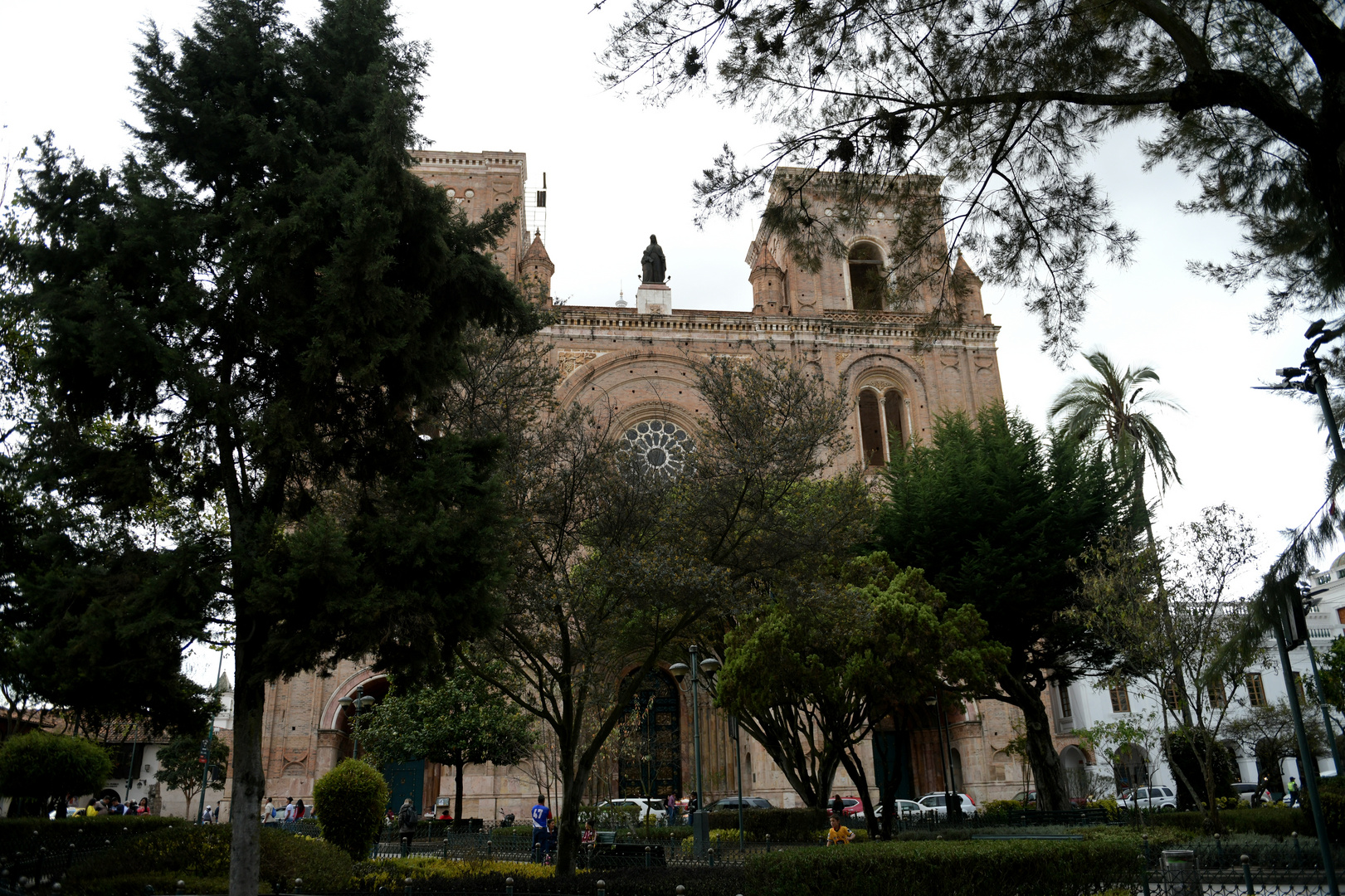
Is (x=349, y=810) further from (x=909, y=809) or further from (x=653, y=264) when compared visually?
(x=653, y=264)

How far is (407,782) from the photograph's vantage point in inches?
1051

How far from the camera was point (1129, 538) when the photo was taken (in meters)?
19.1

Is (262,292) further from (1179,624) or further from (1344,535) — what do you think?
(1179,624)

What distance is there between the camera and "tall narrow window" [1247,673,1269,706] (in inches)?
1196

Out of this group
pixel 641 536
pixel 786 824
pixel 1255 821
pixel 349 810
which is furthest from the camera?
pixel 786 824

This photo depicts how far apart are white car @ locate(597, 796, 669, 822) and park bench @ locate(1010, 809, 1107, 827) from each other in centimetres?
821

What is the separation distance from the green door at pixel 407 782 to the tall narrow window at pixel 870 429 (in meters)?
17.4

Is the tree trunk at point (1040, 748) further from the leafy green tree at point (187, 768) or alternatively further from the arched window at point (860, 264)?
the leafy green tree at point (187, 768)

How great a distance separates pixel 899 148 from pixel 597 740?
782cm

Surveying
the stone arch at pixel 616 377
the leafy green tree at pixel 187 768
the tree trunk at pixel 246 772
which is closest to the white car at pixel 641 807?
the stone arch at pixel 616 377

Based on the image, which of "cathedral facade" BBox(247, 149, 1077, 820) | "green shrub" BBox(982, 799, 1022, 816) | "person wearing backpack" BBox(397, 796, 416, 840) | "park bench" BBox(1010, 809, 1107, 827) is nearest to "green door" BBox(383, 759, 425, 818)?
"cathedral facade" BBox(247, 149, 1077, 820)

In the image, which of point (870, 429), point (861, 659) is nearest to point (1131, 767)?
point (870, 429)

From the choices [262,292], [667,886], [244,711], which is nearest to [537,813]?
[667,886]

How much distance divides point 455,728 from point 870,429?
58.0 feet
